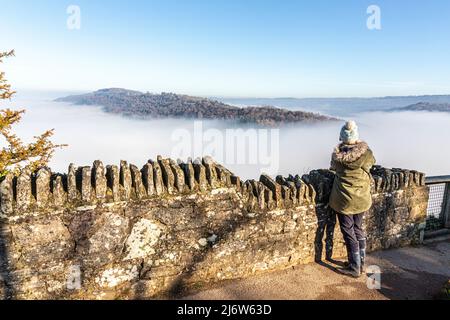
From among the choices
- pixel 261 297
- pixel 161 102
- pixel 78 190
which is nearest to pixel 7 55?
pixel 78 190

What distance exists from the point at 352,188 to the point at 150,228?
9.38 feet

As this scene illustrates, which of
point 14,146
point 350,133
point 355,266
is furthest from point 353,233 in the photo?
point 14,146

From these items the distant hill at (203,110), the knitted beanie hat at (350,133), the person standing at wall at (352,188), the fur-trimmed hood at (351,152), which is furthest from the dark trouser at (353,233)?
the distant hill at (203,110)

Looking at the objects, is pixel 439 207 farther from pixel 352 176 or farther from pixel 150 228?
pixel 150 228

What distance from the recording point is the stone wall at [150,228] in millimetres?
3646

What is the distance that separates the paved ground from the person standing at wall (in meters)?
0.37

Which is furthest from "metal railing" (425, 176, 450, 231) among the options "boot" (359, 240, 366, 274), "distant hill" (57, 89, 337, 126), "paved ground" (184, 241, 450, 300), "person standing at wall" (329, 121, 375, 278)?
"distant hill" (57, 89, 337, 126)

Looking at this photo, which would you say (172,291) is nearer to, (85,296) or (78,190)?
(85,296)

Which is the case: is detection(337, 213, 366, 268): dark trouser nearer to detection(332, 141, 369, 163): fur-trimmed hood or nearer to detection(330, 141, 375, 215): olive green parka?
detection(330, 141, 375, 215): olive green parka

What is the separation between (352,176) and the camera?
4.67m
